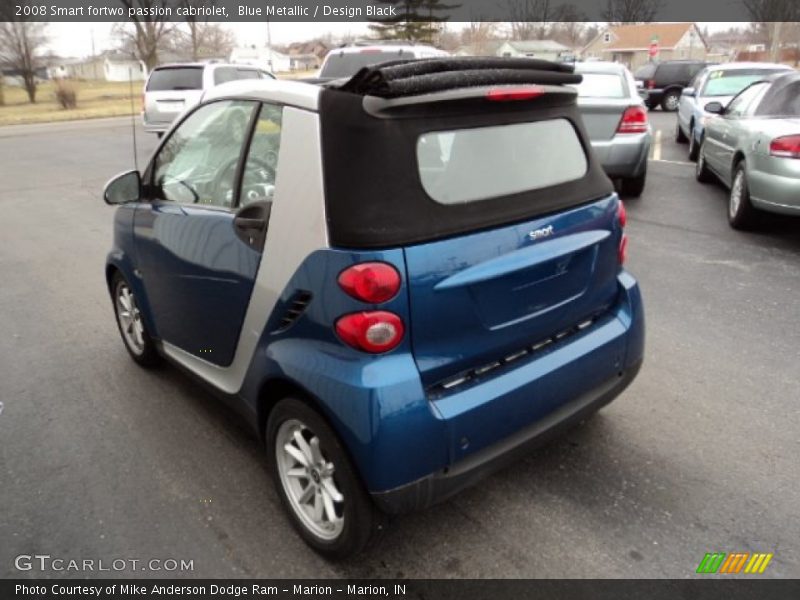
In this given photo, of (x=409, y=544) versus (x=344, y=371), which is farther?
(x=409, y=544)

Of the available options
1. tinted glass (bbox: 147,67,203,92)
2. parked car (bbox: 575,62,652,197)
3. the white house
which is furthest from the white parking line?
the white house

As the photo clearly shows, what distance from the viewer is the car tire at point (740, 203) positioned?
654cm

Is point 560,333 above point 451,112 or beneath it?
beneath

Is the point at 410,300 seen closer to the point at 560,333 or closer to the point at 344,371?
the point at 344,371

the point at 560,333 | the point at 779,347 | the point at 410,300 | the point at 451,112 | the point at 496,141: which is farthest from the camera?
the point at 779,347

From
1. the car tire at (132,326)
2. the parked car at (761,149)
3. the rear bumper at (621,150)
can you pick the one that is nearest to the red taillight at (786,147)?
the parked car at (761,149)

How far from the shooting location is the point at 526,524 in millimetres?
2662

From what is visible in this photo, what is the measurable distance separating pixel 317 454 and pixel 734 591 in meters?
1.56

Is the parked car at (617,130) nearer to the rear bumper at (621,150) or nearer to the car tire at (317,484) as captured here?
the rear bumper at (621,150)

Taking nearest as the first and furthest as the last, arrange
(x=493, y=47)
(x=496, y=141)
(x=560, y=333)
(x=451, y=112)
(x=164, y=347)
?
(x=451, y=112)
(x=496, y=141)
(x=560, y=333)
(x=164, y=347)
(x=493, y=47)

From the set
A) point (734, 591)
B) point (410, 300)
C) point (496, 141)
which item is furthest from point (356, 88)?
point (734, 591)

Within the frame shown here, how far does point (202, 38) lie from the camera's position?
58.6m

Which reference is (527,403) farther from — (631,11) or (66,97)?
(631,11)

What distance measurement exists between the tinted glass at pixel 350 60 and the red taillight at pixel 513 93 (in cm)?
797
